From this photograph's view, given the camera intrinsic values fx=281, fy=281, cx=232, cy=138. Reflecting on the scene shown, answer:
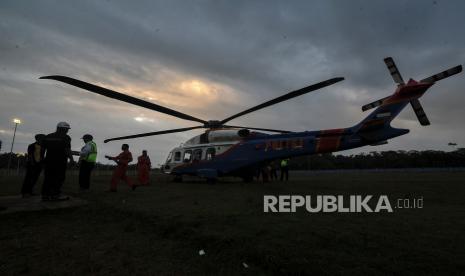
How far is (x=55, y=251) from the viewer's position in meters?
3.03

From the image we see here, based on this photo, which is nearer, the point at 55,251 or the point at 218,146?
the point at 55,251

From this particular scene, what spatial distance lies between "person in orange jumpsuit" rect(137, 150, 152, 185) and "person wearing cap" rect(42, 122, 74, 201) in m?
5.95

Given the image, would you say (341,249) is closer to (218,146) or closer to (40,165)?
(40,165)

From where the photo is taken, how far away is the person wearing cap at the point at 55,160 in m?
6.02

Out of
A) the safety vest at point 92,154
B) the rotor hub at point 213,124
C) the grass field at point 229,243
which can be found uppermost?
the rotor hub at point 213,124

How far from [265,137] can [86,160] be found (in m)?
7.64

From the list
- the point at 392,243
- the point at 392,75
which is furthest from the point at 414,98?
the point at 392,243

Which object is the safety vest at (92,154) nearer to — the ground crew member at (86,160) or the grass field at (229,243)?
the ground crew member at (86,160)

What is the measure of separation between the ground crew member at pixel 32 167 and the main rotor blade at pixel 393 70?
11869 mm

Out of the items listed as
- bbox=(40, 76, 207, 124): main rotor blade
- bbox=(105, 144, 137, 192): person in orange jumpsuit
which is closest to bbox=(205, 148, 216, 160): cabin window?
bbox=(40, 76, 207, 124): main rotor blade

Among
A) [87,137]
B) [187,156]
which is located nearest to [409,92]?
[187,156]

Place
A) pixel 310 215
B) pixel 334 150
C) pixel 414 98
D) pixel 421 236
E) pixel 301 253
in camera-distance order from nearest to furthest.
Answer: pixel 301 253, pixel 421 236, pixel 310 215, pixel 414 98, pixel 334 150

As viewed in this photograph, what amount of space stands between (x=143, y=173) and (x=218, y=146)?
13.0 ft

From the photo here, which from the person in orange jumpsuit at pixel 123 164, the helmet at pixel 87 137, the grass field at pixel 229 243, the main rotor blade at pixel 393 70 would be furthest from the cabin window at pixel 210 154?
the grass field at pixel 229 243
